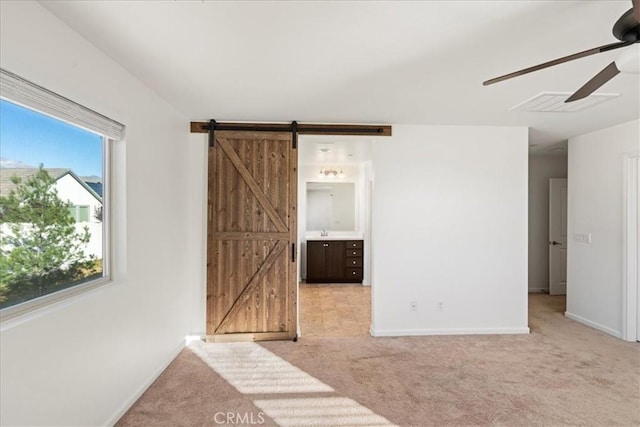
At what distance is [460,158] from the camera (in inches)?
143

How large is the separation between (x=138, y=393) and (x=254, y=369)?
0.90 meters

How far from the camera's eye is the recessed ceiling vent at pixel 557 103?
8.64 ft

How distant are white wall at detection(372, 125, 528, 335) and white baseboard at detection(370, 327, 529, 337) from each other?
1 centimetres

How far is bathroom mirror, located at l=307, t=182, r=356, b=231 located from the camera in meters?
6.64

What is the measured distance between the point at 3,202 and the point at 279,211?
2284mm

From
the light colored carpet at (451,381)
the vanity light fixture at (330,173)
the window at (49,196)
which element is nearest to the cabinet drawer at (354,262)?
the vanity light fixture at (330,173)

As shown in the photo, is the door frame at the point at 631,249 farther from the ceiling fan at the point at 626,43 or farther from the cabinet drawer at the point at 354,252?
the cabinet drawer at the point at 354,252

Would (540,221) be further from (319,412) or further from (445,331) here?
(319,412)

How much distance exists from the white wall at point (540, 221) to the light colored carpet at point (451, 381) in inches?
81.2

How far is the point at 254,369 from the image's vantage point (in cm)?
280

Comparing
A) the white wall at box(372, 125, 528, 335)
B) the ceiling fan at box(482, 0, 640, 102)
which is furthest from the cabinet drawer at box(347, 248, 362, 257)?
the ceiling fan at box(482, 0, 640, 102)

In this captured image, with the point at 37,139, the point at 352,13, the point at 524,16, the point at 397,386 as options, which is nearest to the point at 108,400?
the point at 37,139

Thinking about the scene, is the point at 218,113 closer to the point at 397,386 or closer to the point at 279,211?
the point at 279,211

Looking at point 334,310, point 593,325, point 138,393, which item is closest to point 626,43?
point 138,393
